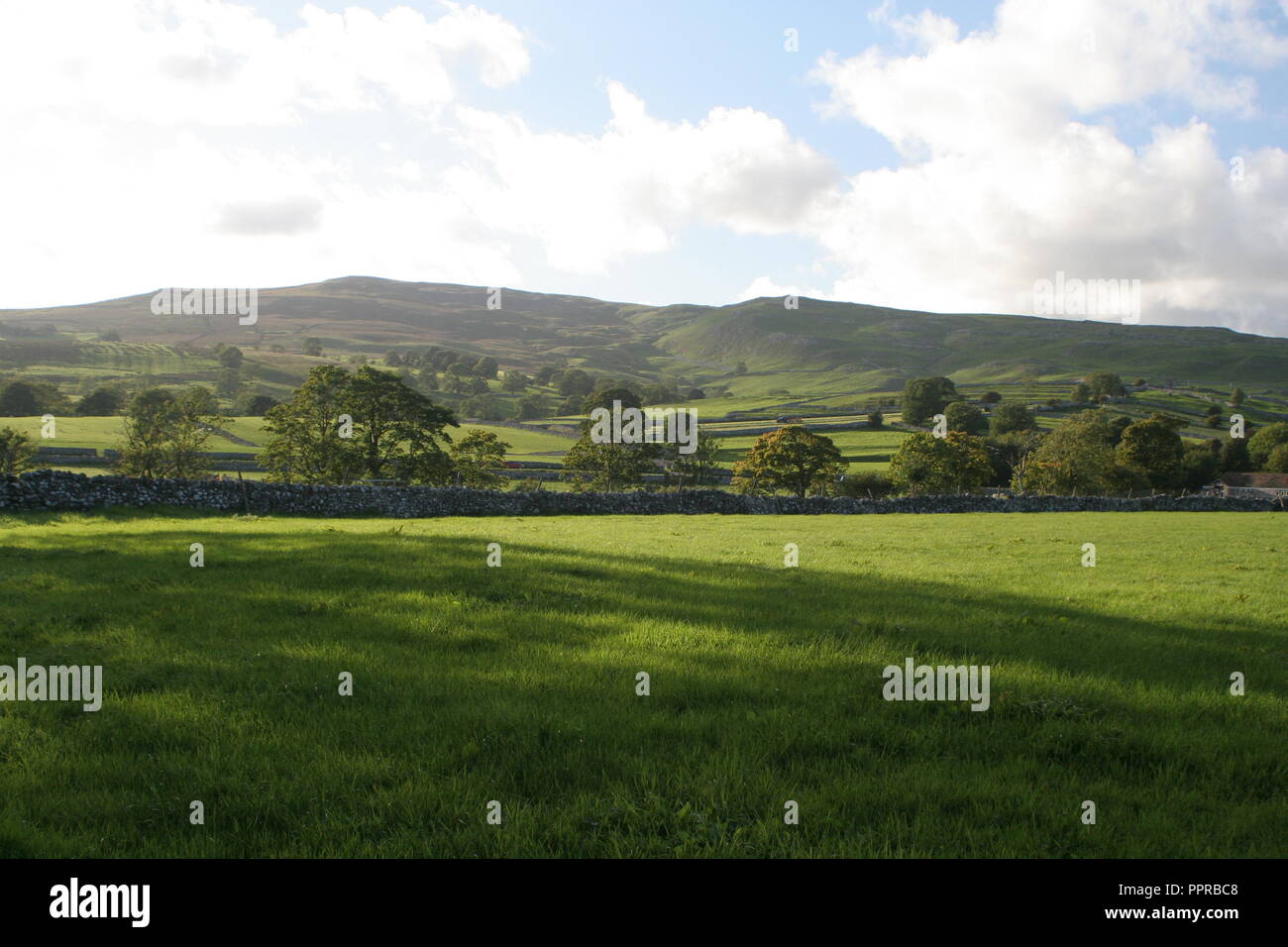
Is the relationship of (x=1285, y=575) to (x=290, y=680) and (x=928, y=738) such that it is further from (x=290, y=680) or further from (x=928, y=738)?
(x=290, y=680)

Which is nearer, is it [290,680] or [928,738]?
[928,738]

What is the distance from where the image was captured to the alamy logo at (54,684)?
6.76 m

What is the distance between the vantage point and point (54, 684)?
704 cm

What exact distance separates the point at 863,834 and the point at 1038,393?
187m

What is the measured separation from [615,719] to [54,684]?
5.56 metres
